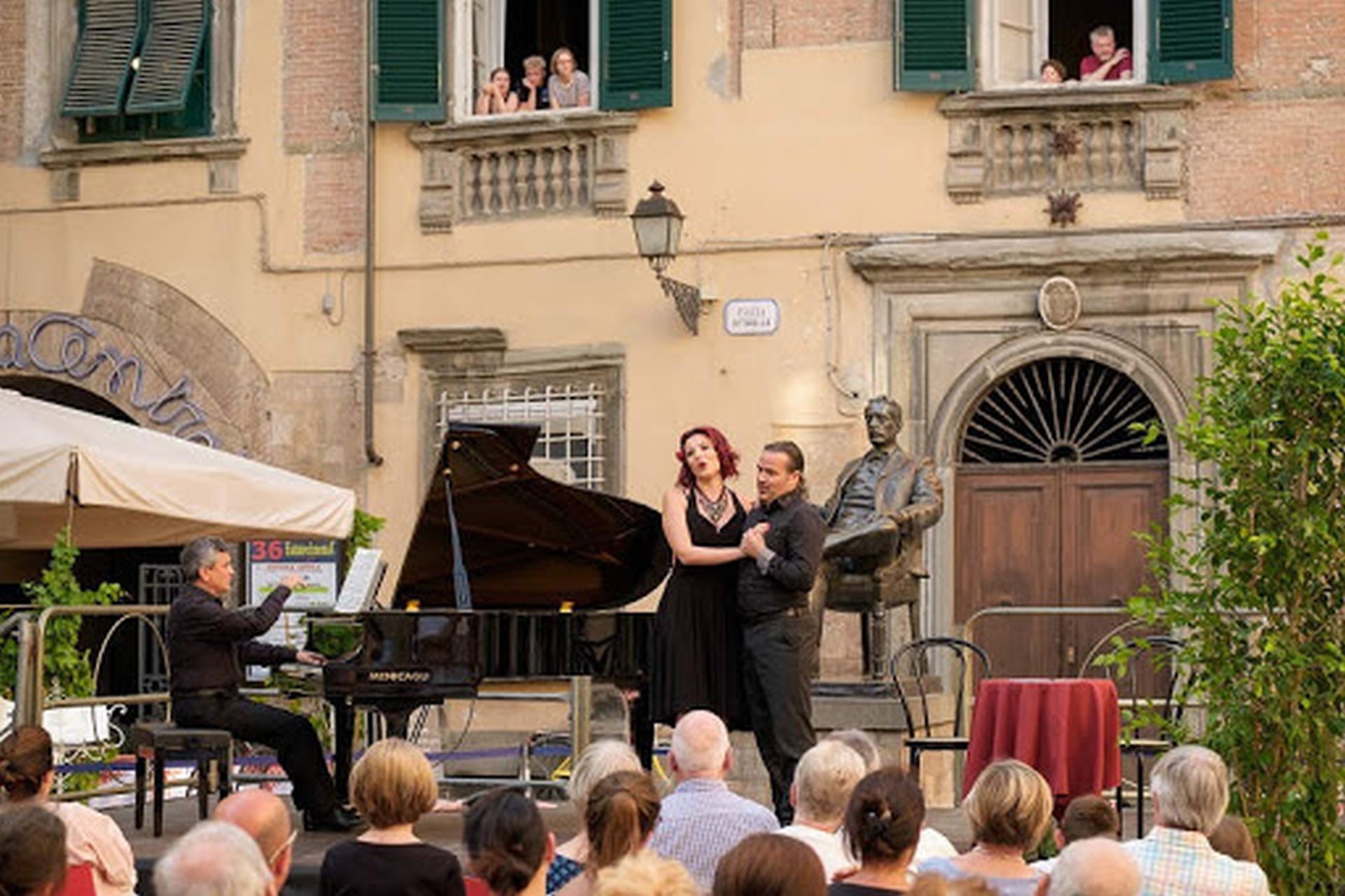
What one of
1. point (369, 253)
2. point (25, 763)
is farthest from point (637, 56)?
point (25, 763)

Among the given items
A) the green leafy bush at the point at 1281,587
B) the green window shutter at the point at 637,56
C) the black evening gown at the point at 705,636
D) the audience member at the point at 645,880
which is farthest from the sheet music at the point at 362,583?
the audience member at the point at 645,880

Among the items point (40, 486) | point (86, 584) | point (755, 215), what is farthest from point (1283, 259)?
point (86, 584)

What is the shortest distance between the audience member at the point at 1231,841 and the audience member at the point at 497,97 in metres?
12.3

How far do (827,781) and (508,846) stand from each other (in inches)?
56.5

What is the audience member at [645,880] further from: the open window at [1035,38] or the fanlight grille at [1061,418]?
the open window at [1035,38]

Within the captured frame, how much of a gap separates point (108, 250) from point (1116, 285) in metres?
7.35

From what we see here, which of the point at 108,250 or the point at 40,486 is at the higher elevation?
the point at 108,250

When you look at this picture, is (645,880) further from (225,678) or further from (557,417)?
(557,417)

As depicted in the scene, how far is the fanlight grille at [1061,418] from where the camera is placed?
59.7ft

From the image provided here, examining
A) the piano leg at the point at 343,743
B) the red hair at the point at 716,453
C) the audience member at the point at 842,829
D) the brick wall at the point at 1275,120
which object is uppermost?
the brick wall at the point at 1275,120

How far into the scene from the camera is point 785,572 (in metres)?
10.9

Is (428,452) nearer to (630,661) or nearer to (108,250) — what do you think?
(108,250)

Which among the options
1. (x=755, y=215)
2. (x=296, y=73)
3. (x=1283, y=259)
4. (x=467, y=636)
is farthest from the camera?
(x=296, y=73)

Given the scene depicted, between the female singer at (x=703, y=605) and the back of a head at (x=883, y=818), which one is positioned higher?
the female singer at (x=703, y=605)
